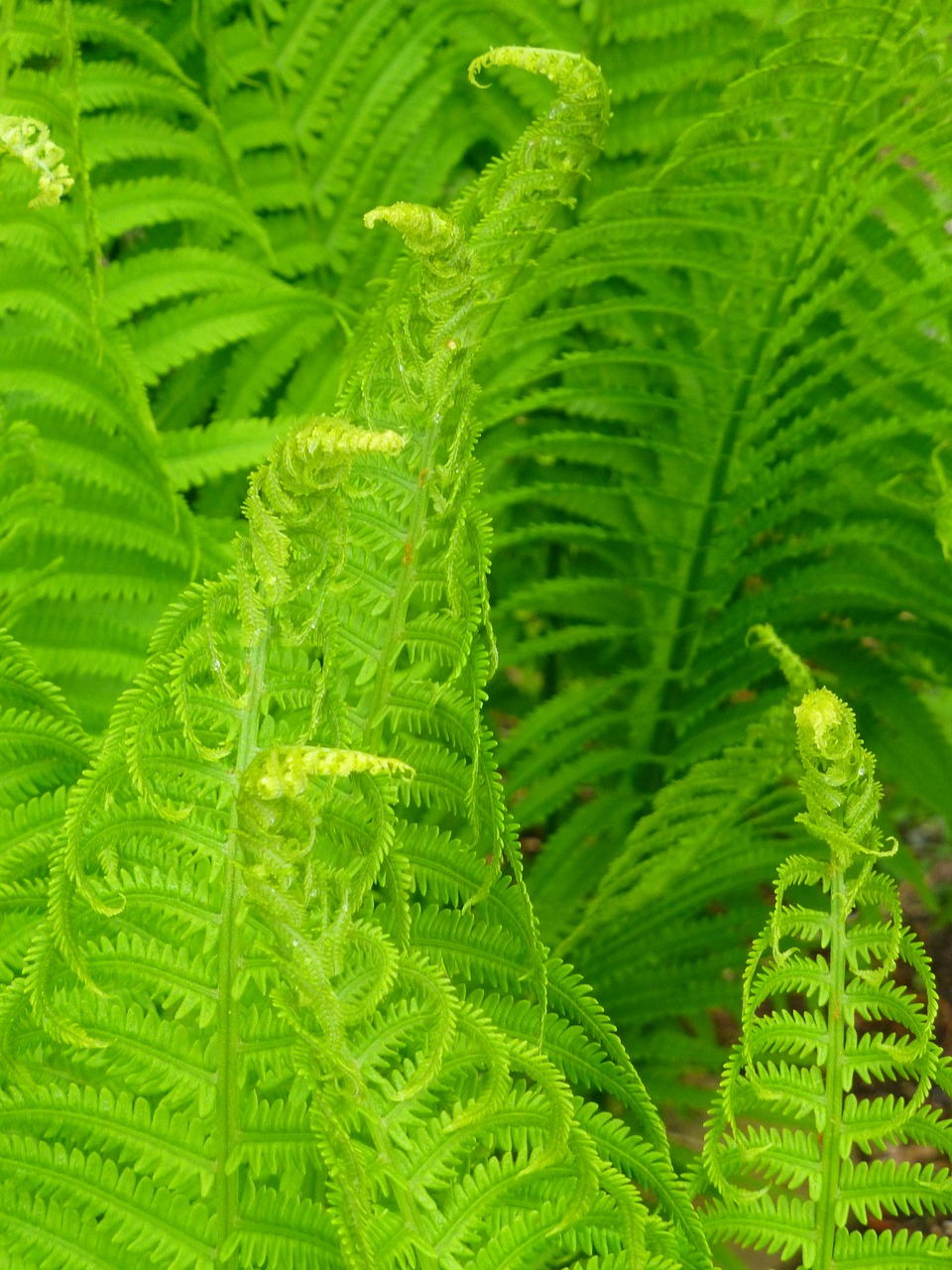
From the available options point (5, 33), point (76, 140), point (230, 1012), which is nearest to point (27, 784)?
point (230, 1012)

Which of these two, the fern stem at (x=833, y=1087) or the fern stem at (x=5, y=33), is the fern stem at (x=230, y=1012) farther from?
the fern stem at (x=5, y=33)

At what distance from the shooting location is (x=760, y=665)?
1249 mm

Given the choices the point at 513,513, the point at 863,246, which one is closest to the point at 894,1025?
the point at 513,513

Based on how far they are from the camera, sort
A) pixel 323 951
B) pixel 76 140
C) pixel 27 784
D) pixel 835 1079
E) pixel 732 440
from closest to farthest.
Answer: pixel 323 951, pixel 835 1079, pixel 27 784, pixel 76 140, pixel 732 440

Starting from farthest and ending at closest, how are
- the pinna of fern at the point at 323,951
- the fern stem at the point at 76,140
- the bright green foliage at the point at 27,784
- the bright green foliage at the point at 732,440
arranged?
the bright green foliage at the point at 732,440 → the fern stem at the point at 76,140 → the bright green foliage at the point at 27,784 → the pinna of fern at the point at 323,951

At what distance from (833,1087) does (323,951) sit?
1.02 ft

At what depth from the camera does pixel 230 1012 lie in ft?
1.98

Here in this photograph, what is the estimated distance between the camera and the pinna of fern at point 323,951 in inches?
21.7

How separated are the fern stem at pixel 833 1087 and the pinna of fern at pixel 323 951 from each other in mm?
67

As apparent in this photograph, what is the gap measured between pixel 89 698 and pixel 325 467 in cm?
57

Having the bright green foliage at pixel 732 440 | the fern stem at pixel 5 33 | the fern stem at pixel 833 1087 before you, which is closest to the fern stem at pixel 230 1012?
the fern stem at pixel 833 1087

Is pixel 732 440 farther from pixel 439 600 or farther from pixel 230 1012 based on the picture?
pixel 230 1012

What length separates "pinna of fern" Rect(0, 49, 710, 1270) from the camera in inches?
21.7

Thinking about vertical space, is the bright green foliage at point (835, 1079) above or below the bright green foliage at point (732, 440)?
below
